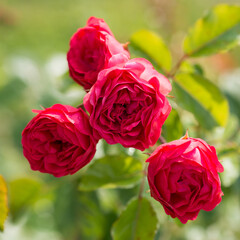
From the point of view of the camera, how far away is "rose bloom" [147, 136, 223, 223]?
687 millimetres

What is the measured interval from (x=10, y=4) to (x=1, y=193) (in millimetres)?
2678

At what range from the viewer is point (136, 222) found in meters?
0.89

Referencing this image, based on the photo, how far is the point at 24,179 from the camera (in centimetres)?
113

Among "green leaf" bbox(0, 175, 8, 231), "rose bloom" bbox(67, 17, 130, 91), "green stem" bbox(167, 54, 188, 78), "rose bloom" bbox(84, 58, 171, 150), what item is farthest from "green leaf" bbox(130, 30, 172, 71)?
"green leaf" bbox(0, 175, 8, 231)

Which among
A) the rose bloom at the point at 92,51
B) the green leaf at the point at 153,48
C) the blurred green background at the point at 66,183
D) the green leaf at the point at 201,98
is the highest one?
the rose bloom at the point at 92,51

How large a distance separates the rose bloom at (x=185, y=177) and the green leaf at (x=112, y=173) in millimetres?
209

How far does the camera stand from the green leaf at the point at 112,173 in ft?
2.98

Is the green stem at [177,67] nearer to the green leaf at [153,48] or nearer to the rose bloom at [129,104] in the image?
the green leaf at [153,48]

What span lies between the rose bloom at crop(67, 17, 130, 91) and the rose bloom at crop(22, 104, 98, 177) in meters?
0.11

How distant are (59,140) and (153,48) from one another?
0.40 metres

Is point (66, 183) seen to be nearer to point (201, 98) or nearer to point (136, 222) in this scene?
point (136, 222)

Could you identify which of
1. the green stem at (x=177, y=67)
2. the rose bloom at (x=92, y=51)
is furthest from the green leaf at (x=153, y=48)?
the rose bloom at (x=92, y=51)

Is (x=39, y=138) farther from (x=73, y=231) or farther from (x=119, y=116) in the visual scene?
(x=73, y=231)

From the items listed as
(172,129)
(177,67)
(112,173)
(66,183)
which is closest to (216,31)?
(177,67)
